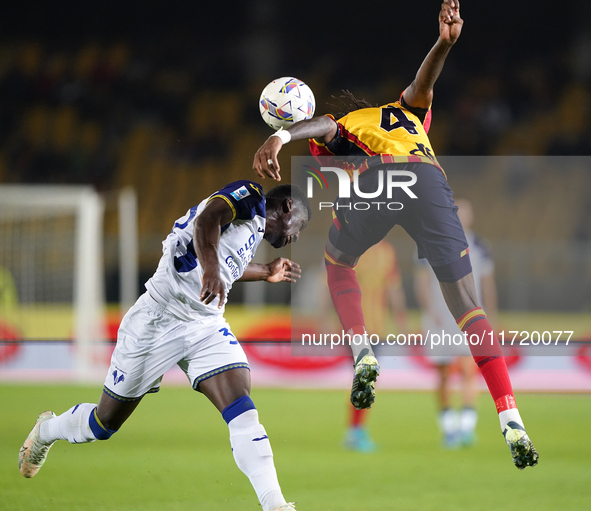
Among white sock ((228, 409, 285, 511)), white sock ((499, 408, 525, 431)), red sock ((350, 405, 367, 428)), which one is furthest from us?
red sock ((350, 405, 367, 428))

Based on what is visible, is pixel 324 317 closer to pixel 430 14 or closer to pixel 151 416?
pixel 151 416

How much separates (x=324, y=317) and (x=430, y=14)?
10.6 metres

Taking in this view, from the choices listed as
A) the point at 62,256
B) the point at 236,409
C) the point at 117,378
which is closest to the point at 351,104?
the point at 236,409

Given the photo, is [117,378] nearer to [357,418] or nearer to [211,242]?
[211,242]

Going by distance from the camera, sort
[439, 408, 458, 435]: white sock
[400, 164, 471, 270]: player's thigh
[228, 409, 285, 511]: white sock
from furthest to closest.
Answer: [439, 408, 458, 435]: white sock, [400, 164, 471, 270]: player's thigh, [228, 409, 285, 511]: white sock

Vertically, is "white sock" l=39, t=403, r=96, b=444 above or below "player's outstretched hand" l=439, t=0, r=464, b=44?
below

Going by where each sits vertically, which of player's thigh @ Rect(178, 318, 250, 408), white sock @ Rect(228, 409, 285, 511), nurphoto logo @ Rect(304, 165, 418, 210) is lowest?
white sock @ Rect(228, 409, 285, 511)

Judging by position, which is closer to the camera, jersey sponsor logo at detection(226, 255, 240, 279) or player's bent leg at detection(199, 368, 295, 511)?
player's bent leg at detection(199, 368, 295, 511)

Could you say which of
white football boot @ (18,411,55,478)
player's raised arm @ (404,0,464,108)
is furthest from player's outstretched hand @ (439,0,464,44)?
white football boot @ (18,411,55,478)

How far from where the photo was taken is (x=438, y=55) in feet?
11.5

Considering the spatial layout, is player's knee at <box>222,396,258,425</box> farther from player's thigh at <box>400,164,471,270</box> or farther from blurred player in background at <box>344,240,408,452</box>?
player's thigh at <box>400,164,471,270</box>

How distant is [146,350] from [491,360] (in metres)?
1.61

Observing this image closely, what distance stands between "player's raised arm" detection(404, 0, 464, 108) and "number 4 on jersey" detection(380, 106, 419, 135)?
0.08m

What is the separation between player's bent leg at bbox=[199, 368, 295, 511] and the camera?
316cm
